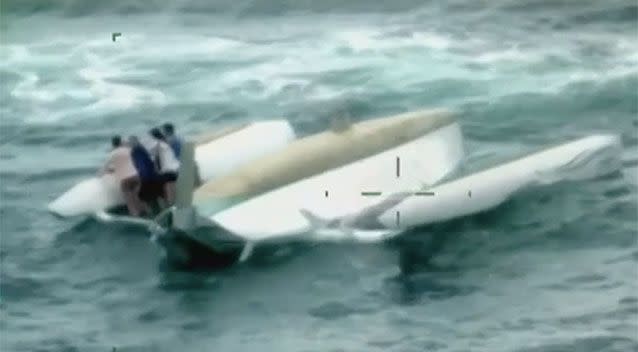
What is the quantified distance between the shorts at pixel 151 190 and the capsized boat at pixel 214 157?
0.20 meters

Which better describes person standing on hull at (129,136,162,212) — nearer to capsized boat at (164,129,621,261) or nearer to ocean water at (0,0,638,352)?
ocean water at (0,0,638,352)

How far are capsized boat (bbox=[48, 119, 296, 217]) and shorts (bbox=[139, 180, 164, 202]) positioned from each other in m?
0.20

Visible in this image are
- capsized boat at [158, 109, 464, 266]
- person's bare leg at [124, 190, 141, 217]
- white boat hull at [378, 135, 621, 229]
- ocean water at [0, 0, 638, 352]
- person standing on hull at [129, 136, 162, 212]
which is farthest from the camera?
person's bare leg at [124, 190, 141, 217]

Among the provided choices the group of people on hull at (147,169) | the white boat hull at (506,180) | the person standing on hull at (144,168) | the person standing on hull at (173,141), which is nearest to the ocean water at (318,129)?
the white boat hull at (506,180)

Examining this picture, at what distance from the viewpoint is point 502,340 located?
28.6 ft

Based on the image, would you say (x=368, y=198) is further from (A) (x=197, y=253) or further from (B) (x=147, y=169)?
(B) (x=147, y=169)

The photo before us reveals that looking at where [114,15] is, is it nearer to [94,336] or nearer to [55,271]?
Result: [55,271]

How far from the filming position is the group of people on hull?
10422mm

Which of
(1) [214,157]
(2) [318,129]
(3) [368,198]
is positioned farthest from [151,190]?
(2) [318,129]

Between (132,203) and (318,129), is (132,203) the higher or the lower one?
the lower one

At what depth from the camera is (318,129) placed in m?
12.1

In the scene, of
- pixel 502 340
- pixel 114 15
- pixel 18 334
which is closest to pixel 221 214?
pixel 18 334

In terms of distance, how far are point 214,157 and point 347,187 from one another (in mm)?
1140

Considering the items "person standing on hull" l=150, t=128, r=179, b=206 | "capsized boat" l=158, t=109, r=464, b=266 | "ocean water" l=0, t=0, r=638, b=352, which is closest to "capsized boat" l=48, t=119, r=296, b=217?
"ocean water" l=0, t=0, r=638, b=352
